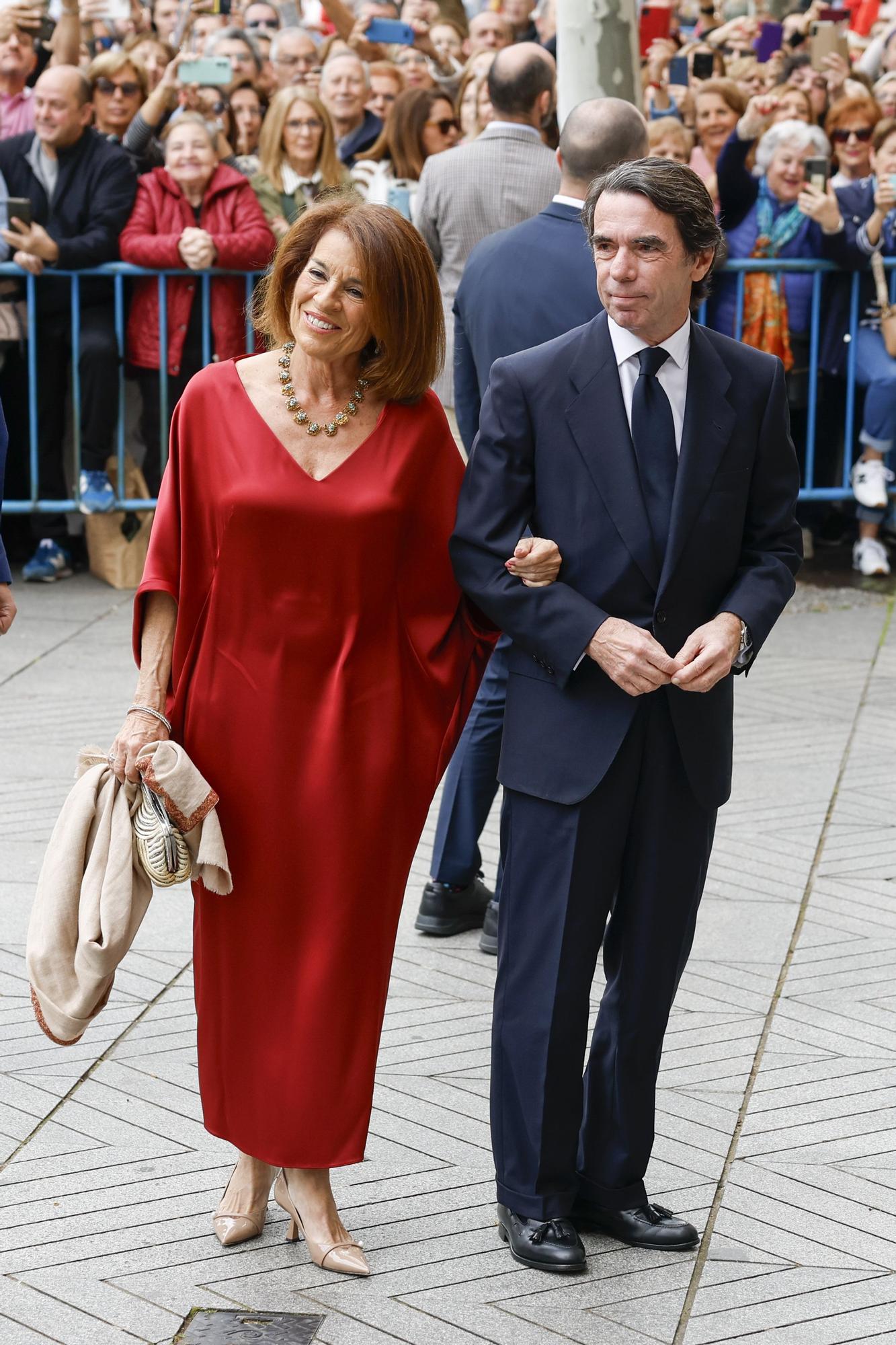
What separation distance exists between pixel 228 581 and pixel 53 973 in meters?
0.80

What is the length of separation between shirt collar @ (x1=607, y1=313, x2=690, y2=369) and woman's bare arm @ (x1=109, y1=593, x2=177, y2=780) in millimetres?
964

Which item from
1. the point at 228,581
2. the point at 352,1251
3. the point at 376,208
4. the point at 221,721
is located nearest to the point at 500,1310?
the point at 352,1251

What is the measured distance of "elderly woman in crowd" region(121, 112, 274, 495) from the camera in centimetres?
882

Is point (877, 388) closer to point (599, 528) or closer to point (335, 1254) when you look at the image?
point (599, 528)

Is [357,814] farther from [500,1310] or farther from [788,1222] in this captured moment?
[788,1222]

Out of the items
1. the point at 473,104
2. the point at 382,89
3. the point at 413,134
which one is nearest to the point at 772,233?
the point at 473,104

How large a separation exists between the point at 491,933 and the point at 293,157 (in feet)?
17.2

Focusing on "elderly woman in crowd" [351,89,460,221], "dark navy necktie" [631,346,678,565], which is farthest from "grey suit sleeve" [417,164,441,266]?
"dark navy necktie" [631,346,678,565]

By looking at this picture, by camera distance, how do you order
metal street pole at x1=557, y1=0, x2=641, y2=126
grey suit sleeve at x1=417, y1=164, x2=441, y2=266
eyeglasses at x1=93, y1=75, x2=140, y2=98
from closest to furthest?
grey suit sleeve at x1=417, y1=164, x2=441, y2=266, metal street pole at x1=557, y1=0, x2=641, y2=126, eyeglasses at x1=93, y1=75, x2=140, y2=98

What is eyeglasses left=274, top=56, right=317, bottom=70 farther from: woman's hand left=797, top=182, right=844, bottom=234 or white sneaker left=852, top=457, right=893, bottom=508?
white sneaker left=852, top=457, right=893, bottom=508

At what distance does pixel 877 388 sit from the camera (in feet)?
30.1

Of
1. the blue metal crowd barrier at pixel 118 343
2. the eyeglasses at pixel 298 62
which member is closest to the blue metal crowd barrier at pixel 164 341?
the blue metal crowd barrier at pixel 118 343

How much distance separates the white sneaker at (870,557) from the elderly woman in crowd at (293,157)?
3.20 meters

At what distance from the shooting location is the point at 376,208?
340cm
